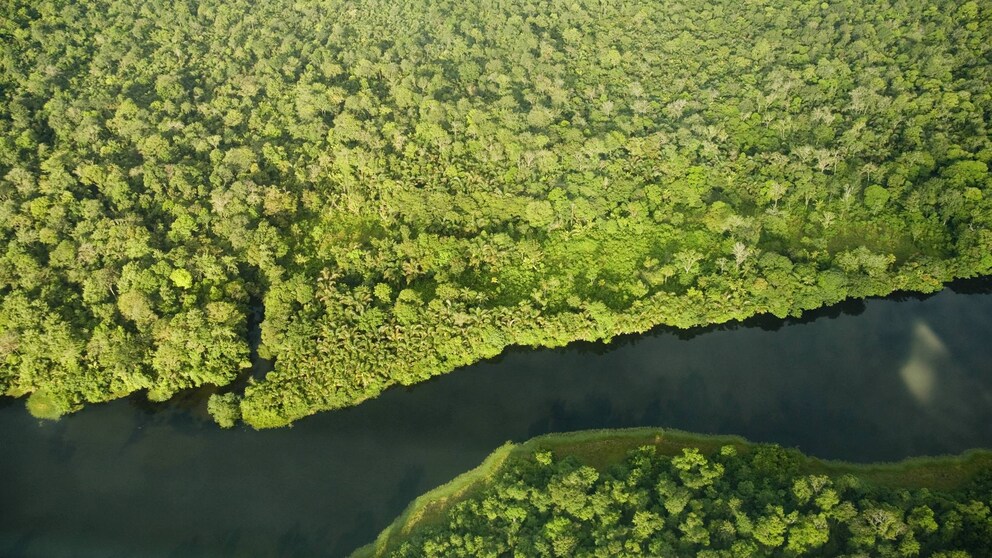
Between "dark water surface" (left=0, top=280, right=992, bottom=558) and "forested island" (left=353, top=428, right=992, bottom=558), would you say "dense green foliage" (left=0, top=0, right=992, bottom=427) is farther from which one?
"forested island" (left=353, top=428, right=992, bottom=558)

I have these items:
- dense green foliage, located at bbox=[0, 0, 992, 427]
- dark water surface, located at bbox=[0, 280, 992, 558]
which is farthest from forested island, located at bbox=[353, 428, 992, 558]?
dense green foliage, located at bbox=[0, 0, 992, 427]

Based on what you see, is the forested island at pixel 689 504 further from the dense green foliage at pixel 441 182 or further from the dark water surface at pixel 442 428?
the dense green foliage at pixel 441 182

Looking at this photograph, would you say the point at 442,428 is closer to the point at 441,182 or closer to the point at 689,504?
the point at 689,504

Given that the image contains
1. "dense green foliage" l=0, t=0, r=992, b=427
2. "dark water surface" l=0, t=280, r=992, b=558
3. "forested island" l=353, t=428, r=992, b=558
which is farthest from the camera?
"dense green foliage" l=0, t=0, r=992, b=427

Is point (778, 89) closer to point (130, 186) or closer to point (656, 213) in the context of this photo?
point (656, 213)

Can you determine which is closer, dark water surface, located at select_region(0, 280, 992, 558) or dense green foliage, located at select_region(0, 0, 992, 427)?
dark water surface, located at select_region(0, 280, 992, 558)

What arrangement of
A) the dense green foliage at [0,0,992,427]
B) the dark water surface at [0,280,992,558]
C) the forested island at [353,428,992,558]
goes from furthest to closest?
the dense green foliage at [0,0,992,427], the dark water surface at [0,280,992,558], the forested island at [353,428,992,558]
